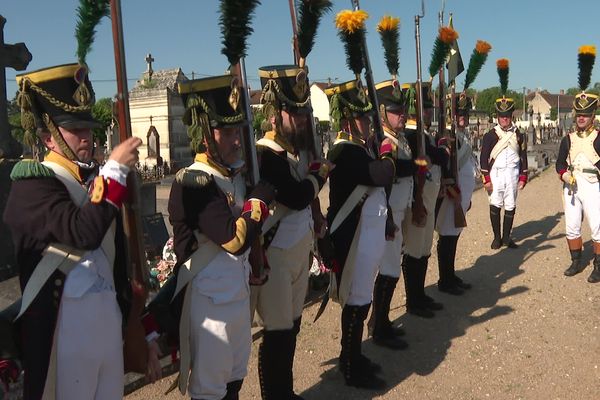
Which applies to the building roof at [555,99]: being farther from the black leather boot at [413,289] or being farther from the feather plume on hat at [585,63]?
the black leather boot at [413,289]

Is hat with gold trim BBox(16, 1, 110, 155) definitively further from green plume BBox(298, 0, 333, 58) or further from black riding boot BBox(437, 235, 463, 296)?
black riding boot BBox(437, 235, 463, 296)

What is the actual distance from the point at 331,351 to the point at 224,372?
234 cm

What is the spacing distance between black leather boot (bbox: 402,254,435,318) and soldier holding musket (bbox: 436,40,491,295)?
89 cm

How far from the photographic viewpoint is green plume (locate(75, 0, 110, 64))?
95.2 inches

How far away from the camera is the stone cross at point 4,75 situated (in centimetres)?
551

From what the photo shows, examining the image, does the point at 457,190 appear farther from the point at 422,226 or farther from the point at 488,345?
the point at 488,345

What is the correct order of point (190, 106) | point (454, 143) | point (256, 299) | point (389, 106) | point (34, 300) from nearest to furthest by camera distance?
1. point (34, 300)
2. point (190, 106)
3. point (256, 299)
4. point (389, 106)
5. point (454, 143)

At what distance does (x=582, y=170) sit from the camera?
23.9 ft

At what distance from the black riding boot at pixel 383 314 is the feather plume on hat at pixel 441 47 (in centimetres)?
244

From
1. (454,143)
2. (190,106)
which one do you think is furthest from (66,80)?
(454,143)

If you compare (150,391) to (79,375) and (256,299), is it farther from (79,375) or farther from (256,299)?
(79,375)

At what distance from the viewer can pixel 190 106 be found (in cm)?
290

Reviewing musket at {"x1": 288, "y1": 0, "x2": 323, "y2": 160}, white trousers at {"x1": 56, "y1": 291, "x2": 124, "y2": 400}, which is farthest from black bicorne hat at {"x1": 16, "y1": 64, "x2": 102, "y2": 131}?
musket at {"x1": 288, "y1": 0, "x2": 323, "y2": 160}

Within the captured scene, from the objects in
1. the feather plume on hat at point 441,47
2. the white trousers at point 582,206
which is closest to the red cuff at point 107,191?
the feather plume on hat at point 441,47
